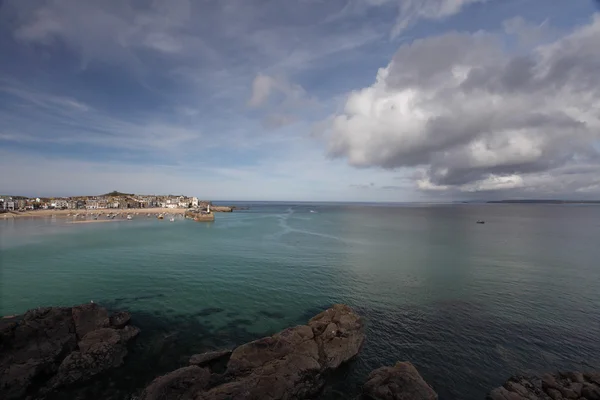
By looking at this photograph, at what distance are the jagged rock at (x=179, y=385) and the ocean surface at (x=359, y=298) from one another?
2311 mm

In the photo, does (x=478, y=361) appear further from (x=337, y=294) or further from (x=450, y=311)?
(x=337, y=294)

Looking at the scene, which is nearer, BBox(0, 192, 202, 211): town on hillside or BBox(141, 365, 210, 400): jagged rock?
BBox(141, 365, 210, 400): jagged rock

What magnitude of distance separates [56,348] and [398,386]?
762 inches

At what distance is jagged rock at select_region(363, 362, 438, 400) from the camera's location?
12523mm

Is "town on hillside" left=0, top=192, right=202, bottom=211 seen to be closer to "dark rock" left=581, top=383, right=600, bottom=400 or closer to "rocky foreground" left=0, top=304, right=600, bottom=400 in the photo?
"rocky foreground" left=0, top=304, right=600, bottom=400

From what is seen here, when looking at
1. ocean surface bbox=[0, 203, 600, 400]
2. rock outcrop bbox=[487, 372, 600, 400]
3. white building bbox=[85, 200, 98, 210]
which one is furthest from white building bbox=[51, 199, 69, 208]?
rock outcrop bbox=[487, 372, 600, 400]

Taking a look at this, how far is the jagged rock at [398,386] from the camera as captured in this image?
12523 mm

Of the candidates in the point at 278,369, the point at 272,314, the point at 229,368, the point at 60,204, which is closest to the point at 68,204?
the point at 60,204

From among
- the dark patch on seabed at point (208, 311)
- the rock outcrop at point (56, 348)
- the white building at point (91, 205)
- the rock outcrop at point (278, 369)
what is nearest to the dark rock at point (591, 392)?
the rock outcrop at point (278, 369)

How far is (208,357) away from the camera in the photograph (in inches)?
609

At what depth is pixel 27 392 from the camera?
42.0 ft

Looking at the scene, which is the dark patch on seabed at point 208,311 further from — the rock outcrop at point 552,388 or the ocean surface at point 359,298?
the rock outcrop at point 552,388

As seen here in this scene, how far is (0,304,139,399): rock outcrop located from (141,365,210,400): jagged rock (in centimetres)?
469

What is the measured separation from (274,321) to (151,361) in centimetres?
877
